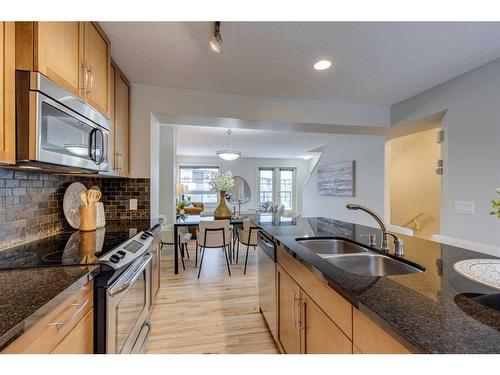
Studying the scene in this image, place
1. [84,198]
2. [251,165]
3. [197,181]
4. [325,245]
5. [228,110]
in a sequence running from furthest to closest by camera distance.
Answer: [251,165] → [197,181] → [228,110] → [84,198] → [325,245]

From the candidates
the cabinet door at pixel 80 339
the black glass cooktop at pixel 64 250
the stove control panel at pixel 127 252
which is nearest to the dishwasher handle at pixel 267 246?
→ the stove control panel at pixel 127 252

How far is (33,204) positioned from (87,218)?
0.37 m

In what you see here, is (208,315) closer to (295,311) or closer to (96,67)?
(295,311)

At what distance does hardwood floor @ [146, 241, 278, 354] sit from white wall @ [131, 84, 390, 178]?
1430 millimetres

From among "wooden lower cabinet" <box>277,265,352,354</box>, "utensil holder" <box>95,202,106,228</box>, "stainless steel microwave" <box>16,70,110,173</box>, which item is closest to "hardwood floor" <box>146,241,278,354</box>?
"wooden lower cabinet" <box>277,265,352,354</box>

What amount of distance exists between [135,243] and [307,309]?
1170mm

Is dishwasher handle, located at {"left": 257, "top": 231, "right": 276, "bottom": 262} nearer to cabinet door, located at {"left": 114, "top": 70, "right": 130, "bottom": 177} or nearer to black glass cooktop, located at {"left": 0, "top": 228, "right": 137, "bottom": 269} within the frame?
black glass cooktop, located at {"left": 0, "top": 228, "right": 137, "bottom": 269}

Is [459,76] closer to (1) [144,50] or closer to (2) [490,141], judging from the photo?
(2) [490,141]

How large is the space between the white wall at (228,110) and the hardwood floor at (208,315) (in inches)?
56.3

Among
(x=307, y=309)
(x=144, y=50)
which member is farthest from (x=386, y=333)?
(x=144, y=50)

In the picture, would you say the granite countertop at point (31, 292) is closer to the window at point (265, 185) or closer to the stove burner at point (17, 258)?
the stove burner at point (17, 258)

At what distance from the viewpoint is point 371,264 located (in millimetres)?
1397

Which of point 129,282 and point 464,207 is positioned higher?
point 464,207

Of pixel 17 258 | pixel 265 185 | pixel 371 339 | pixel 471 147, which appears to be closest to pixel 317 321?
pixel 371 339
